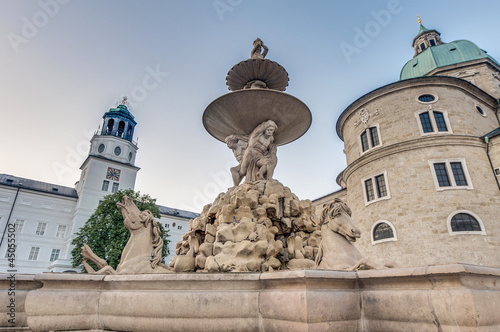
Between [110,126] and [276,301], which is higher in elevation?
[110,126]

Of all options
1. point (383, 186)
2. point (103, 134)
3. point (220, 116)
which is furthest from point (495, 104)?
point (103, 134)

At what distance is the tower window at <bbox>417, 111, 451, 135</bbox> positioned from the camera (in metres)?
19.7

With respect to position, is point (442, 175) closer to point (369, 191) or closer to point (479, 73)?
point (369, 191)

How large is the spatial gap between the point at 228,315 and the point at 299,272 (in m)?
0.93

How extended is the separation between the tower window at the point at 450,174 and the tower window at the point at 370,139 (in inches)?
167

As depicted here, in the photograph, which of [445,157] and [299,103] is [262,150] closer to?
[299,103]

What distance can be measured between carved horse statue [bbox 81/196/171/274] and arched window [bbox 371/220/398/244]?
17.7 metres

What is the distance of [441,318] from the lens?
2219mm

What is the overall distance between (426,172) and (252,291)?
1966 centimetres

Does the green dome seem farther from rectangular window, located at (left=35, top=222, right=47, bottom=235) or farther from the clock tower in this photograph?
rectangular window, located at (left=35, top=222, right=47, bottom=235)

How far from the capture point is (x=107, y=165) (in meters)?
42.5

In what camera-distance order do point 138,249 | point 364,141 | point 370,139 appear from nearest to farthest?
point 138,249 → point 370,139 → point 364,141

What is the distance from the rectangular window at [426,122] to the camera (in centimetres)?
1995

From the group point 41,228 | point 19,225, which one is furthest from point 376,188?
point 19,225
